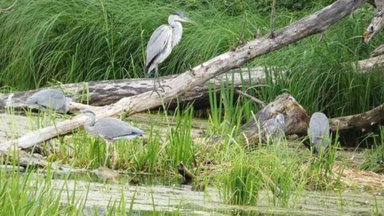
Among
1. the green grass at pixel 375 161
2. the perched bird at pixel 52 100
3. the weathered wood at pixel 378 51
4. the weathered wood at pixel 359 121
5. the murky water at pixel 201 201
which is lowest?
the murky water at pixel 201 201

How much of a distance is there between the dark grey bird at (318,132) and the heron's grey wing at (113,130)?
4.89 feet

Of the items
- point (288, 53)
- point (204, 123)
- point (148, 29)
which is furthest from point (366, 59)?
point (148, 29)

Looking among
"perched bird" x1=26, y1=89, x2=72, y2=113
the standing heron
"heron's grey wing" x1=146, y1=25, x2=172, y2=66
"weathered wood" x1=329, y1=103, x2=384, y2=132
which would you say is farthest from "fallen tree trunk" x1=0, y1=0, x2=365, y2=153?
"heron's grey wing" x1=146, y1=25, x2=172, y2=66

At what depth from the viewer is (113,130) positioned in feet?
24.5

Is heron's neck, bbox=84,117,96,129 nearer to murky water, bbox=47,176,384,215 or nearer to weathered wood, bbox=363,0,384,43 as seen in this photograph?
murky water, bbox=47,176,384,215

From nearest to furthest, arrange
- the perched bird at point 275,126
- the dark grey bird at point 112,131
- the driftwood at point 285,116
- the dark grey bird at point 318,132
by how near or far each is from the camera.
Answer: the dark grey bird at point 112,131, the dark grey bird at point 318,132, the perched bird at point 275,126, the driftwood at point 285,116

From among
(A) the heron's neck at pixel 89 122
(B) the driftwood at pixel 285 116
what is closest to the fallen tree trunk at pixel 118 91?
(B) the driftwood at pixel 285 116

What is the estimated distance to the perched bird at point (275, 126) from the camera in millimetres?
8312

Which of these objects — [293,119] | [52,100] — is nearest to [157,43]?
[52,100]

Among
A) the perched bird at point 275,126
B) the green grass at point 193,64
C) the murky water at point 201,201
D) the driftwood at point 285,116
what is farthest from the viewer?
the driftwood at point 285,116

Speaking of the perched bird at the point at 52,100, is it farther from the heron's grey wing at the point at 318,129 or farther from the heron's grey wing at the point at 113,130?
the heron's grey wing at the point at 318,129

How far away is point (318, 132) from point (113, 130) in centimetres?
174

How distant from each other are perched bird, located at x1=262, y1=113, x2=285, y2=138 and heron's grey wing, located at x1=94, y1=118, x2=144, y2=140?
1.28 m

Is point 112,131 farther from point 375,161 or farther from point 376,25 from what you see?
point 376,25
